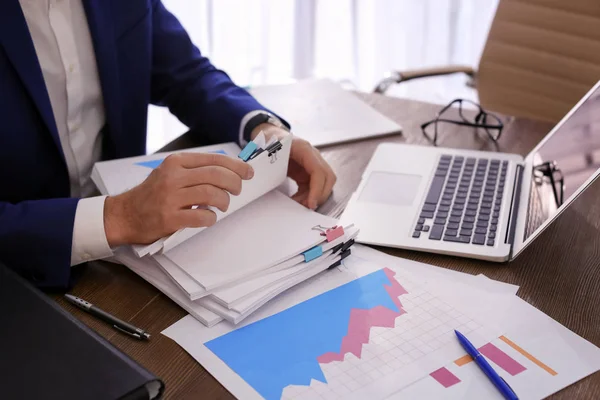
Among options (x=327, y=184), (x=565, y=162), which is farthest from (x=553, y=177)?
(x=327, y=184)

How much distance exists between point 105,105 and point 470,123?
2.49 feet

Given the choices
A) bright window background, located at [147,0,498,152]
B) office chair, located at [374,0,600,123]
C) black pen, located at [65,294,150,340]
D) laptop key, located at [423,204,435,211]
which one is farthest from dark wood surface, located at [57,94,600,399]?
bright window background, located at [147,0,498,152]

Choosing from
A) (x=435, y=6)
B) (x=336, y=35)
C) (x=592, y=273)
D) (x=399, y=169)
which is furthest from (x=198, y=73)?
(x=435, y=6)

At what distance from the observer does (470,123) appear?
141 centimetres

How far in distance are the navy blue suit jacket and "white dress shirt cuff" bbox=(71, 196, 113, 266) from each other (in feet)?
0.04

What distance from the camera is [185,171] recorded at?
35.4 inches

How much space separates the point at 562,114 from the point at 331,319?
122 cm

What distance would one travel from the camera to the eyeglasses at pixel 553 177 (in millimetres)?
1069

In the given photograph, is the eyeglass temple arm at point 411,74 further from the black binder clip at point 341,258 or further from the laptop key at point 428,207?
the black binder clip at point 341,258

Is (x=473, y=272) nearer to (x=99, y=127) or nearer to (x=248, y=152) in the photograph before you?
(x=248, y=152)

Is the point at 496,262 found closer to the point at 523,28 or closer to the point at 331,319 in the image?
the point at 331,319

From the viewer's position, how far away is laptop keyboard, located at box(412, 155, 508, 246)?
3.35 ft

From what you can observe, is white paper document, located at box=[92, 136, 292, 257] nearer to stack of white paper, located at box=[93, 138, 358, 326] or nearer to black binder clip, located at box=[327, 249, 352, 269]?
stack of white paper, located at box=[93, 138, 358, 326]

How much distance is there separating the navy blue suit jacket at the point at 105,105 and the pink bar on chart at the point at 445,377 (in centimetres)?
50
